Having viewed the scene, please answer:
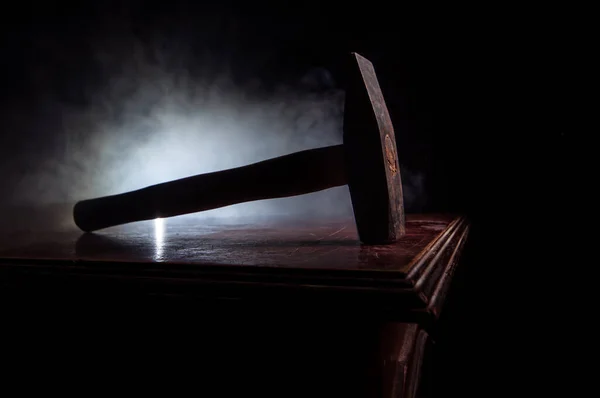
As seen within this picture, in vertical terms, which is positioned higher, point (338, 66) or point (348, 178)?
point (338, 66)

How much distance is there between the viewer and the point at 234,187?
3.91 ft

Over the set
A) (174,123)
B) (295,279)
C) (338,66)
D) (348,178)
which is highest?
(338,66)

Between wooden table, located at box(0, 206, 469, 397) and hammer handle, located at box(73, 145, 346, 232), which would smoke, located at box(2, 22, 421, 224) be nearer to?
hammer handle, located at box(73, 145, 346, 232)

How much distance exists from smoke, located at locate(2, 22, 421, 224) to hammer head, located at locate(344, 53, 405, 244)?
176 cm

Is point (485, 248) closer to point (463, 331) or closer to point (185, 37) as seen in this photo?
point (463, 331)

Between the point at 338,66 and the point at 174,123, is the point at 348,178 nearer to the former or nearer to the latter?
the point at 338,66

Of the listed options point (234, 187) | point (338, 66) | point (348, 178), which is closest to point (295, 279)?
point (348, 178)

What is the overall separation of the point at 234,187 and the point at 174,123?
2150 millimetres

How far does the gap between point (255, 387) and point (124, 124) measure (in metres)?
2.71

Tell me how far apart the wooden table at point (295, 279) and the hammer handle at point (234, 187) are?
161 mm

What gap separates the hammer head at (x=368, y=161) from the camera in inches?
36.7

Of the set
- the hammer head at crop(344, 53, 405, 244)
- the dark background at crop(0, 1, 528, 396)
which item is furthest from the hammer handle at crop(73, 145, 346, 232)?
the dark background at crop(0, 1, 528, 396)

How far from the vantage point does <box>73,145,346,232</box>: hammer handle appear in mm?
1085

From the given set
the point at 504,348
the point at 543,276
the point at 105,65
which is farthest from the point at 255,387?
the point at 105,65
